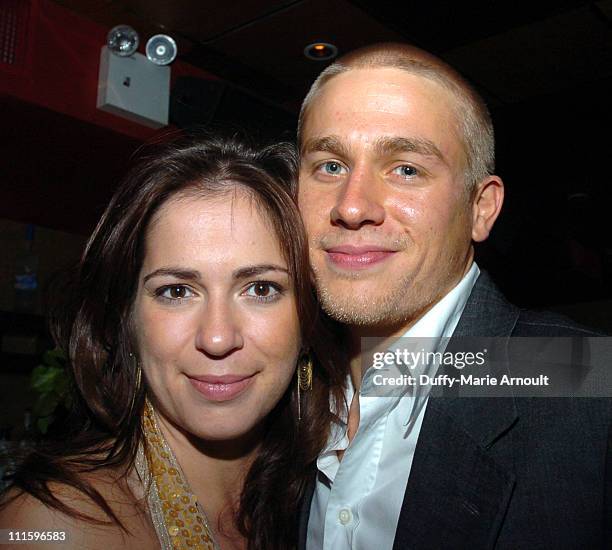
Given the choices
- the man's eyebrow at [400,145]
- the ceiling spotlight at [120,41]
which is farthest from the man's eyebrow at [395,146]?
the ceiling spotlight at [120,41]

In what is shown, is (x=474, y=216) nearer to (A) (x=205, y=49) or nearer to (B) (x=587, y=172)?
(A) (x=205, y=49)

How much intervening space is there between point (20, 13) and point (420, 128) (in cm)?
193

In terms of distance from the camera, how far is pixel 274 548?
164 centimetres

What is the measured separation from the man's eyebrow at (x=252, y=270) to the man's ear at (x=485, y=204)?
484mm

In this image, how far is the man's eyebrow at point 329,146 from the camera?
1479 millimetres

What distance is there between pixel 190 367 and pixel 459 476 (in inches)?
24.5

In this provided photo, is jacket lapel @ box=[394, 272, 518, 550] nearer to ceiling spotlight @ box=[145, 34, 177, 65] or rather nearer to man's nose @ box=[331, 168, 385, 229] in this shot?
man's nose @ box=[331, 168, 385, 229]

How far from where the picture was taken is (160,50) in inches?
116

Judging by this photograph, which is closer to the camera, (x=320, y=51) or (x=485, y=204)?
(x=485, y=204)

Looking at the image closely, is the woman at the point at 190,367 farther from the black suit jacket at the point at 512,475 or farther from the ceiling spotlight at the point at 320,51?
the ceiling spotlight at the point at 320,51

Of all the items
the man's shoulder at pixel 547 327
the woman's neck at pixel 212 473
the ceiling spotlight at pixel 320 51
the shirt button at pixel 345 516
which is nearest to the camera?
the man's shoulder at pixel 547 327

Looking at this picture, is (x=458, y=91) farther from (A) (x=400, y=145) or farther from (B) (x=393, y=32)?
(B) (x=393, y=32)

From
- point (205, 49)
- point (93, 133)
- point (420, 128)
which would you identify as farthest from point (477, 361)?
point (205, 49)

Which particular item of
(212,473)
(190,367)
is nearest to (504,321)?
(190,367)
